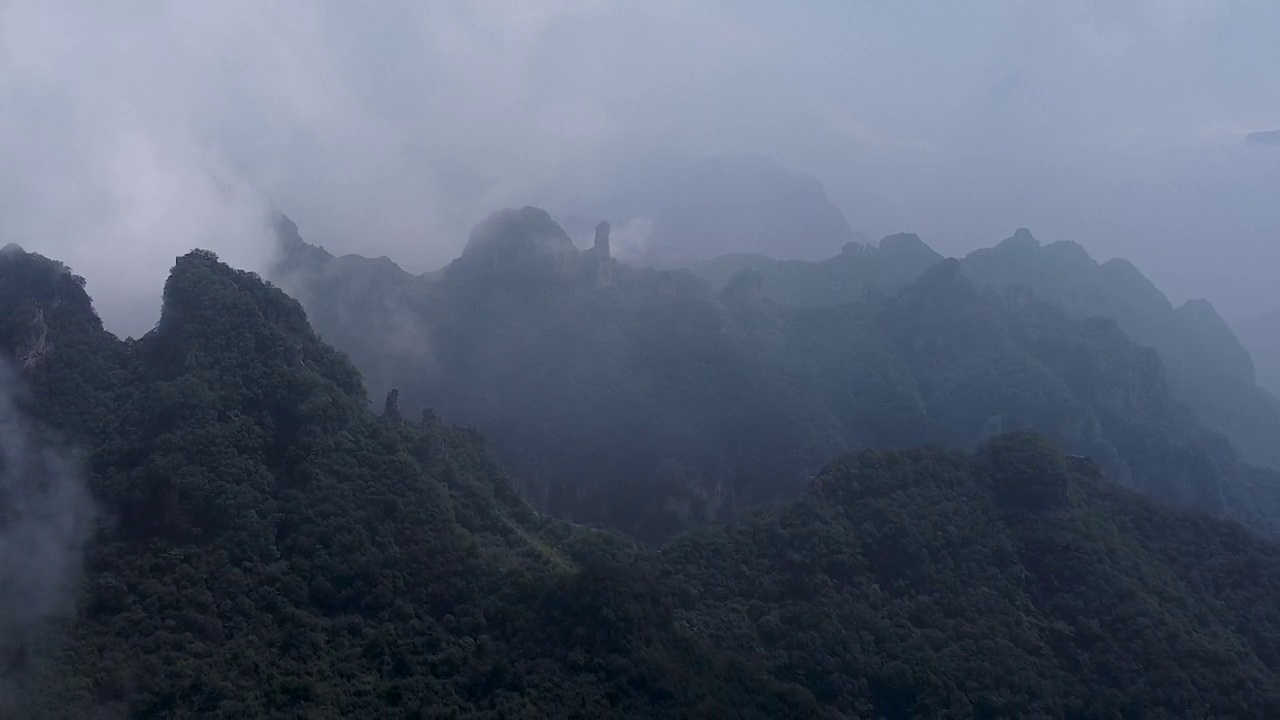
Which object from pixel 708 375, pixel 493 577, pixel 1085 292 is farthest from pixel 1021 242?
pixel 493 577

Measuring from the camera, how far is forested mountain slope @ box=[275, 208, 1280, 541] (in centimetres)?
5591

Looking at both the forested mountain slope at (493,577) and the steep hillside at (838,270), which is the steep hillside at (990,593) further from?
the steep hillside at (838,270)

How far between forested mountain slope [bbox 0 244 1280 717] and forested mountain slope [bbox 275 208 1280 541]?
687 inches

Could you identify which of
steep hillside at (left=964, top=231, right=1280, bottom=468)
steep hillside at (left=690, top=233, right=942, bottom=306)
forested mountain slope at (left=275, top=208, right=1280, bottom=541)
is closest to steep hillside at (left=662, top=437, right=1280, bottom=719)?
forested mountain slope at (left=275, top=208, right=1280, bottom=541)

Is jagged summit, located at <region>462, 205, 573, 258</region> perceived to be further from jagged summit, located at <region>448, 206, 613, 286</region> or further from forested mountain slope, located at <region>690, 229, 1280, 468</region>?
forested mountain slope, located at <region>690, 229, 1280, 468</region>

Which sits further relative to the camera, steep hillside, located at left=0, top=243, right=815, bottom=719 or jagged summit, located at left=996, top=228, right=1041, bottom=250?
jagged summit, located at left=996, top=228, right=1041, bottom=250

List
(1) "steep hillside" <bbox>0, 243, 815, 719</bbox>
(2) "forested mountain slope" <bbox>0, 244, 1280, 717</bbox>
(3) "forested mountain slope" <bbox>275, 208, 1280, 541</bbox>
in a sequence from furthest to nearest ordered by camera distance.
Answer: (3) "forested mountain slope" <bbox>275, 208, 1280, 541</bbox>
(2) "forested mountain slope" <bbox>0, 244, 1280, 717</bbox>
(1) "steep hillside" <bbox>0, 243, 815, 719</bbox>

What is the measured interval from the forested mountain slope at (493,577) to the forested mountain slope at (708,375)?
1745 cm

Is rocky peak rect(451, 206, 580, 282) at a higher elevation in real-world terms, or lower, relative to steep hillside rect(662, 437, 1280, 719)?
higher

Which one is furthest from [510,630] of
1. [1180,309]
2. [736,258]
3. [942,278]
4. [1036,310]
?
[1180,309]

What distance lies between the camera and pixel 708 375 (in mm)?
64188

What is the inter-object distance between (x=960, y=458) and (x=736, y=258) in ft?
194

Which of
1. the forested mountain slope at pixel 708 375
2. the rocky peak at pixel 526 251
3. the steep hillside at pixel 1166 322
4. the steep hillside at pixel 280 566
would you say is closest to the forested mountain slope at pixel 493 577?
the steep hillside at pixel 280 566

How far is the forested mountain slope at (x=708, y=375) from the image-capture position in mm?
55906
